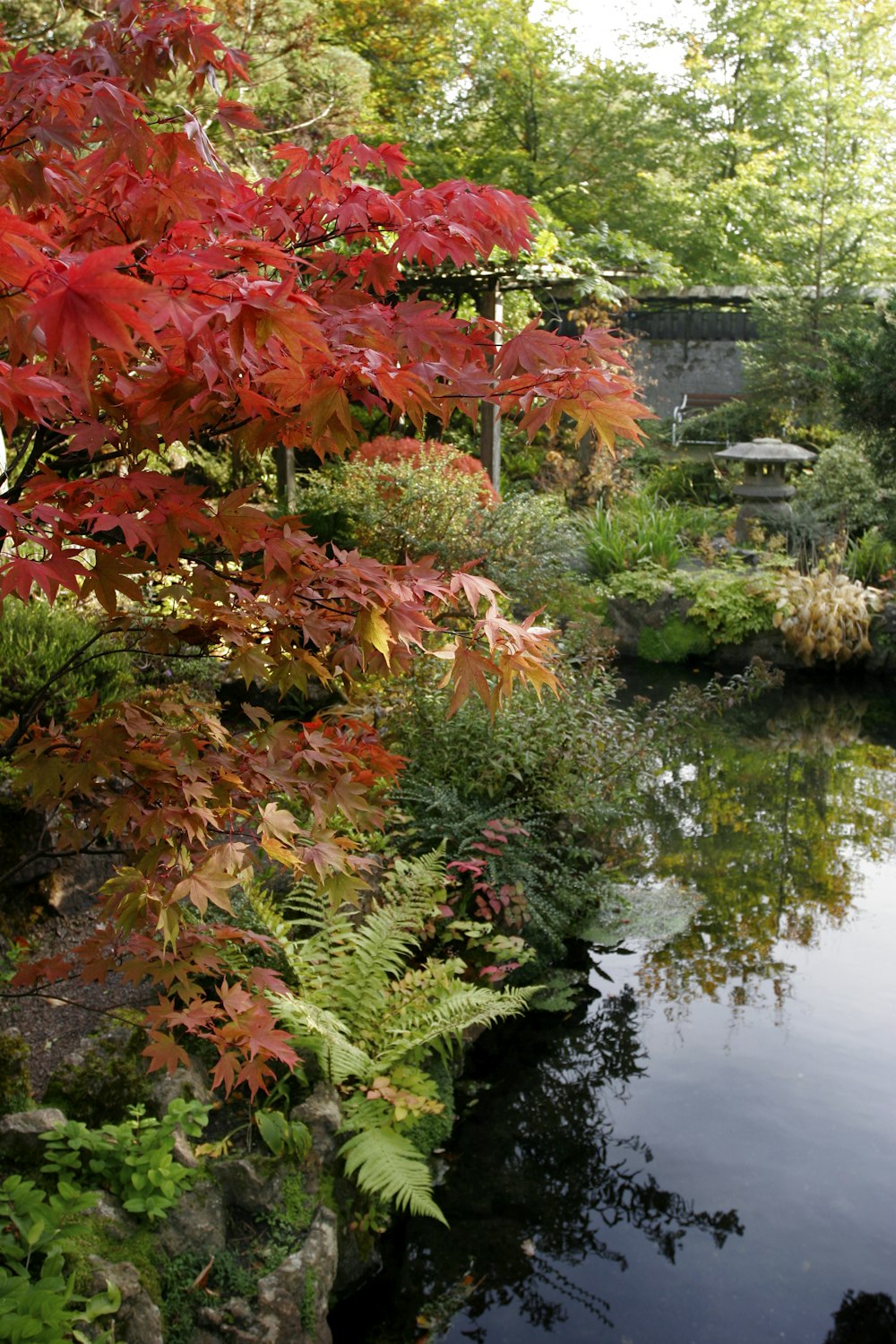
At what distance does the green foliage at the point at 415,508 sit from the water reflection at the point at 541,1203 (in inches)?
151

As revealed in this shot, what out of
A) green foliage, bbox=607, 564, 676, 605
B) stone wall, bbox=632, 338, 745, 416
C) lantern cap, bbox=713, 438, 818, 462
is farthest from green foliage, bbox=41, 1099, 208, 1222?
stone wall, bbox=632, 338, 745, 416

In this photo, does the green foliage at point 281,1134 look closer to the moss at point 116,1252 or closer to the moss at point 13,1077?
the moss at point 116,1252

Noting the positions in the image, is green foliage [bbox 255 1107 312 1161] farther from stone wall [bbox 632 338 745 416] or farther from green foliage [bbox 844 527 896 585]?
stone wall [bbox 632 338 745 416]

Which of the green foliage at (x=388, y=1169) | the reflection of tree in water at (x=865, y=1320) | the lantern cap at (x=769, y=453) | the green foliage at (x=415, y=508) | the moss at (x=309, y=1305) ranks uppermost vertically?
the green foliage at (x=415, y=508)

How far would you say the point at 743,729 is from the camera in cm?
871

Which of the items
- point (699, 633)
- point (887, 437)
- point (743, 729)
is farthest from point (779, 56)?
point (743, 729)

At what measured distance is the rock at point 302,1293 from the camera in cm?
269

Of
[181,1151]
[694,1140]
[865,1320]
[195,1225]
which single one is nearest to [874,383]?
[694,1140]

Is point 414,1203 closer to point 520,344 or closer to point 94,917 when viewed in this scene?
point 94,917

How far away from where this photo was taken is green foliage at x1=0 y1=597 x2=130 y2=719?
177 inches

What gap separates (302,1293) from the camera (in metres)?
2.77

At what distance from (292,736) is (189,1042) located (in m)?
1.39

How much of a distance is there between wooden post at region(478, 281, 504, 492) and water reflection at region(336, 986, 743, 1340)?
6.99m

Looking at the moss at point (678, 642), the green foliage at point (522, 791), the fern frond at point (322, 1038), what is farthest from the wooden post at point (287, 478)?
the fern frond at point (322, 1038)
